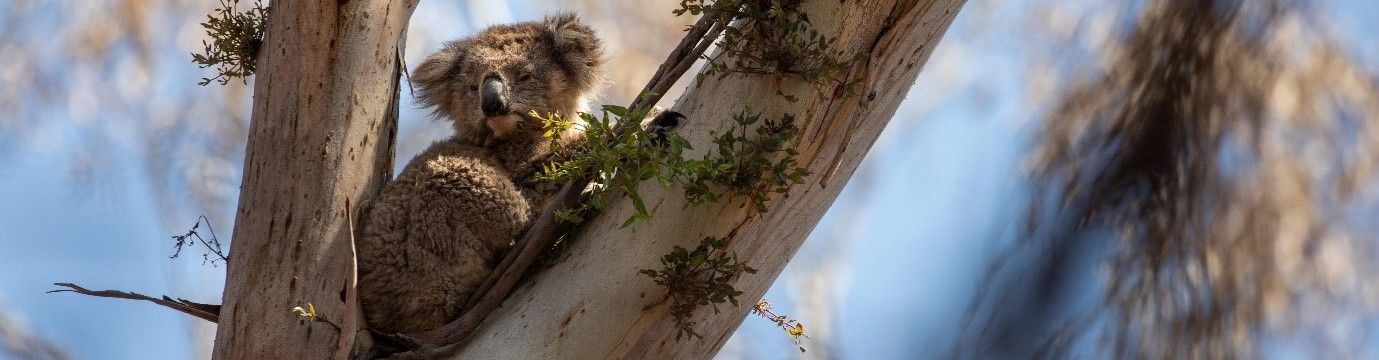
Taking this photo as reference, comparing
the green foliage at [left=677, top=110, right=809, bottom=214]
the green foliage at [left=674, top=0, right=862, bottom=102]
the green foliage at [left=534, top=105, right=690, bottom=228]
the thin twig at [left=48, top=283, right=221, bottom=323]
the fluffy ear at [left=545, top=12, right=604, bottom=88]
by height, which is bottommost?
the thin twig at [left=48, top=283, right=221, bottom=323]

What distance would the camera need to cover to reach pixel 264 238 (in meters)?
3.89

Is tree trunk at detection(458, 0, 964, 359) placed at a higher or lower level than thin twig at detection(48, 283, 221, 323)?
higher

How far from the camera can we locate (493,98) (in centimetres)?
479

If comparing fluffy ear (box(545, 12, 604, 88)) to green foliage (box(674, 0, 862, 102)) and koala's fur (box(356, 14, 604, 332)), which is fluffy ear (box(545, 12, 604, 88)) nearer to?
koala's fur (box(356, 14, 604, 332))

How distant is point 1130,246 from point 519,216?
11.3 feet

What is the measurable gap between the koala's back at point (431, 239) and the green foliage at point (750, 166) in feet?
3.41

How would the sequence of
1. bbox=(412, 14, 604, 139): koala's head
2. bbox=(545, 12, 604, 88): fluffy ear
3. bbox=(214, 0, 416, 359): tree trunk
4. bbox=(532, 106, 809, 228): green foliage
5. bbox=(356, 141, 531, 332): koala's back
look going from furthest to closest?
bbox=(545, 12, 604, 88): fluffy ear < bbox=(412, 14, 604, 139): koala's head < bbox=(356, 141, 531, 332): koala's back < bbox=(214, 0, 416, 359): tree trunk < bbox=(532, 106, 809, 228): green foliage

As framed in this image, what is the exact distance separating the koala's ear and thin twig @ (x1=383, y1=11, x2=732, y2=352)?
146 centimetres

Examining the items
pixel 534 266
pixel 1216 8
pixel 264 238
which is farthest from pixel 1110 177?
pixel 264 238

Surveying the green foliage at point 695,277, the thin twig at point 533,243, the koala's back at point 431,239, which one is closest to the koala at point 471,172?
the koala's back at point 431,239

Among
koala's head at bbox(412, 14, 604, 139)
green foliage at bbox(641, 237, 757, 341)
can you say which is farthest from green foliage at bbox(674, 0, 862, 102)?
koala's head at bbox(412, 14, 604, 139)

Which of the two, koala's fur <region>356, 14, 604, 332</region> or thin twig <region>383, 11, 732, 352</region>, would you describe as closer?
thin twig <region>383, 11, 732, 352</region>

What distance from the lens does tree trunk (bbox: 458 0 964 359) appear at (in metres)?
3.66

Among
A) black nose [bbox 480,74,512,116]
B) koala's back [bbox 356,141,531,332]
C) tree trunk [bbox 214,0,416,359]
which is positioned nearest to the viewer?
tree trunk [bbox 214,0,416,359]
